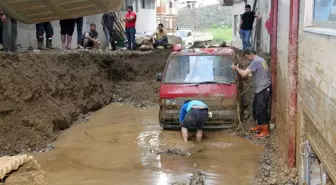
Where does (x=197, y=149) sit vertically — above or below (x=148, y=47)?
below

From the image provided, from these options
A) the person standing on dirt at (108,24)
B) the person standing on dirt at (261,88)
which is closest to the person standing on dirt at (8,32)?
the person standing on dirt at (261,88)

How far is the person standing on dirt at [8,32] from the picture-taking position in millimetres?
11320

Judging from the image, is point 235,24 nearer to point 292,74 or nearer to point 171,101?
point 171,101

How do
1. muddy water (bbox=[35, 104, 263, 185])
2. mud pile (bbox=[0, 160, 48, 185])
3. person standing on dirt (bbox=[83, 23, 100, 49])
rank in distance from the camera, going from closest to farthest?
mud pile (bbox=[0, 160, 48, 185]), muddy water (bbox=[35, 104, 263, 185]), person standing on dirt (bbox=[83, 23, 100, 49])

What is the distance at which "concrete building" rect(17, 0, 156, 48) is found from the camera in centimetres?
1455

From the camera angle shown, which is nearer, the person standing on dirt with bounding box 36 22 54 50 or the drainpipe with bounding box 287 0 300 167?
the drainpipe with bounding box 287 0 300 167

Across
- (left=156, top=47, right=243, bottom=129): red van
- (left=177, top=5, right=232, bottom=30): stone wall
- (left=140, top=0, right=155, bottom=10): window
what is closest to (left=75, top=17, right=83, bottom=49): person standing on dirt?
(left=156, top=47, right=243, bottom=129): red van

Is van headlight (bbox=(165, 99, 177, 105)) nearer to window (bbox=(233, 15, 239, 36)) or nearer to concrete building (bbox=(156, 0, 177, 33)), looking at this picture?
window (bbox=(233, 15, 239, 36))

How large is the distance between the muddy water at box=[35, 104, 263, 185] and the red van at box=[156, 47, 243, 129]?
43 centimetres

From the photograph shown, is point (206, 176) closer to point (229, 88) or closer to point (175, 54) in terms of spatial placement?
point (229, 88)

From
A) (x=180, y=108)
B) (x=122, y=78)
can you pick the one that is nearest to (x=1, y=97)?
(x=180, y=108)

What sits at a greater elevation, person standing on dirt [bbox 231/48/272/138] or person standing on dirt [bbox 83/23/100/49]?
person standing on dirt [bbox 83/23/100/49]

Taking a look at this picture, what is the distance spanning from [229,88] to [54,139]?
158 inches

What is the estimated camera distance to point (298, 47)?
6.23m
